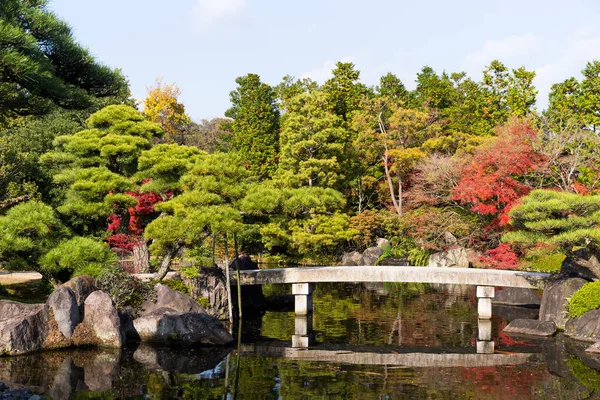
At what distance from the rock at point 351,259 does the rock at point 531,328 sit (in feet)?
55.6

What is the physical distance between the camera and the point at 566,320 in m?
19.8

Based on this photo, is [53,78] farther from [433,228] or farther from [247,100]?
[247,100]

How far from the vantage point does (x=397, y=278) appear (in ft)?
72.8

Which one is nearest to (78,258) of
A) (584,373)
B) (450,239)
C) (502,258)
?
(584,373)

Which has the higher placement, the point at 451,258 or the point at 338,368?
the point at 451,258

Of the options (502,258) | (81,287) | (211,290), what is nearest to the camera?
(81,287)

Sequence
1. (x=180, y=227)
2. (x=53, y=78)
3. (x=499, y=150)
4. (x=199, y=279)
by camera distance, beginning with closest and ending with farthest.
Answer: (x=53, y=78)
(x=180, y=227)
(x=199, y=279)
(x=499, y=150)

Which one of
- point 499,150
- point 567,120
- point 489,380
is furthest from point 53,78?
point 567,120

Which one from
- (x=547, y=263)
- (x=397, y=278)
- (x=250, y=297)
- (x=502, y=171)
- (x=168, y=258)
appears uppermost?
(x=502, y=171)

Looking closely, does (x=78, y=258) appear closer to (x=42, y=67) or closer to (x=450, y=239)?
(x=42, y=67)

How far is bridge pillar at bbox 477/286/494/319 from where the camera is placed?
2186 centimetres

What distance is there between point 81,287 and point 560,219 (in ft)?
44.4

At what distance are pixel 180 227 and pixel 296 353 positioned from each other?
534 centimetres

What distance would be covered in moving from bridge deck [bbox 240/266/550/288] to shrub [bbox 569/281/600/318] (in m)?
1.99
